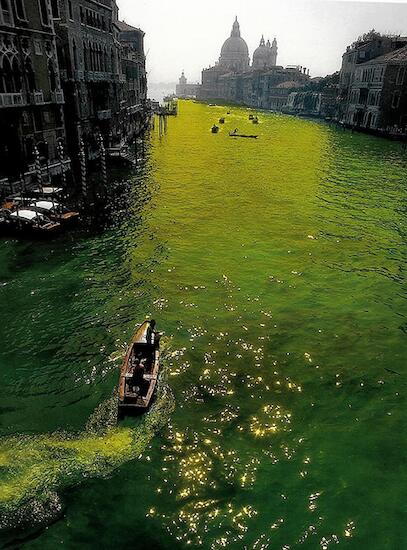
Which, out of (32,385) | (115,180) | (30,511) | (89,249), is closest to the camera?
(30,511)

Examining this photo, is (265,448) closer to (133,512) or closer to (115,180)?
(133,512)

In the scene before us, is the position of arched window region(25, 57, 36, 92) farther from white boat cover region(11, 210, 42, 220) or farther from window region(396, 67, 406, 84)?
window region(396, 67, 406, 84)

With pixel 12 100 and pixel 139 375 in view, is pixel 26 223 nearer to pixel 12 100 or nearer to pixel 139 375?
pixel 12 100

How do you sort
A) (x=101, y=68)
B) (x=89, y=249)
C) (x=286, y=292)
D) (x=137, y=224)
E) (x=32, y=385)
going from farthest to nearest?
(x=101, y=68)
(x=137, y=224)
(x=89, y=249)
(x=286, y=292)
(x=32, y=385)

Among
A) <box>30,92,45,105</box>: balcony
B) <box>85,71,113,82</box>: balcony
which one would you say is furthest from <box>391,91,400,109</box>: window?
<box>30,92,45,105</box>: balcony

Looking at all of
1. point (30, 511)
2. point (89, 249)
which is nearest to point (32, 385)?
point (30, 511)

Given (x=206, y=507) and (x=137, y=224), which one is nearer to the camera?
(x=206, y=507)

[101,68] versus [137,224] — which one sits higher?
[101,68]
